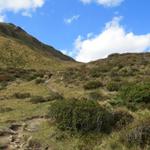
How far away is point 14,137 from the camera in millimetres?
15250

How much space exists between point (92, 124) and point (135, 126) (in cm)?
175

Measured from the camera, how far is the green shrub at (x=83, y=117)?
14.4m

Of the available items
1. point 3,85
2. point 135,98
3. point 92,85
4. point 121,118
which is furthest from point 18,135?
point 3,85

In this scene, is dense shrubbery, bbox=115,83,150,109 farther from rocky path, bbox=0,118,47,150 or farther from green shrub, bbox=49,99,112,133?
rocky path, bbox=0,118,47,150

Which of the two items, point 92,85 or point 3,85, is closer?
point 92,85

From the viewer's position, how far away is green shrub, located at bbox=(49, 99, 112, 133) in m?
14.4

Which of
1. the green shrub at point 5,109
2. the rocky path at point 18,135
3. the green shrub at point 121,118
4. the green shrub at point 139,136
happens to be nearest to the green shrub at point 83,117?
the green shrub at point 121,118

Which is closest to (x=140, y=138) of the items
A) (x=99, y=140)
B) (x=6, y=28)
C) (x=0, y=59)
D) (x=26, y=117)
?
(x=99, y=140)

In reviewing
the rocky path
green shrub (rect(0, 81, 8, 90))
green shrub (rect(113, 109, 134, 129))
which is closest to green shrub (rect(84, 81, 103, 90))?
green shrub (rect(0, 81, 8, 90))

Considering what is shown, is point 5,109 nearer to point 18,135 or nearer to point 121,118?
point 18,135

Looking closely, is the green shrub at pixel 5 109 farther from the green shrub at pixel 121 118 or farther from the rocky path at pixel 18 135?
the green shrub at pixel 121 118

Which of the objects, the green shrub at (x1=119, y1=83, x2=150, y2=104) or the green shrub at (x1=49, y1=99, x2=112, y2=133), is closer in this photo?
the green shrub at (x1=49, y1=99, x2=112, y2=133)

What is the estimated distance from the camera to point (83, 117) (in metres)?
14.5

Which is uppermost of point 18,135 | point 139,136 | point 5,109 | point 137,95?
point 137,95
